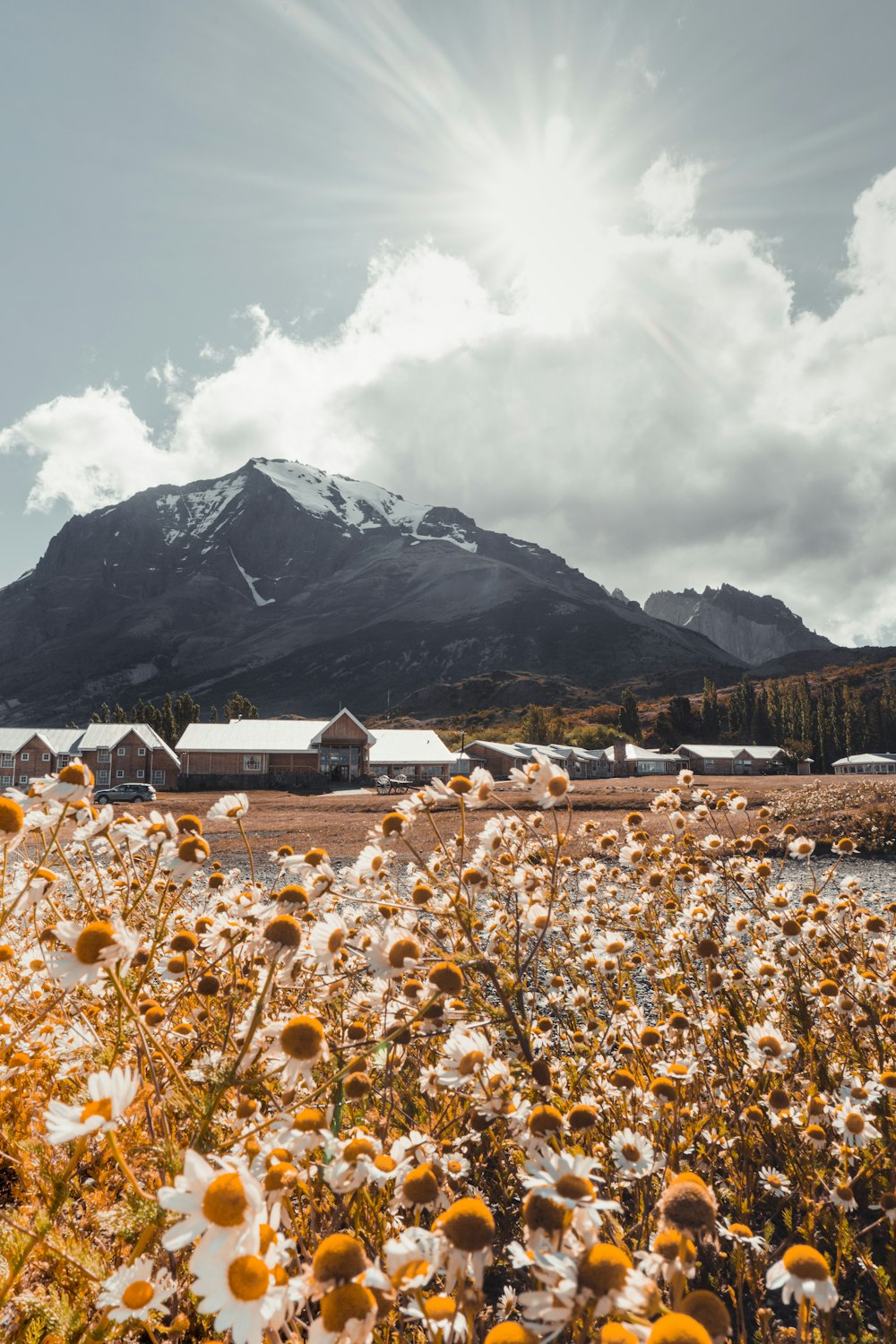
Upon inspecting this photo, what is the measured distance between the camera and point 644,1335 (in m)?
1.16

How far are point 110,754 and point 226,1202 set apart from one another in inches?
2870

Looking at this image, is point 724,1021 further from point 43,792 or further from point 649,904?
point 43,792

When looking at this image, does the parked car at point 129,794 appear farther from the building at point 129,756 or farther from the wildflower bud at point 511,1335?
the wildflower bud at point 511,1335

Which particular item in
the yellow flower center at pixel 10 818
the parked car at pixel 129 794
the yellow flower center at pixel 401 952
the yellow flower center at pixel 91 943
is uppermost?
the yellow flower center at pixel 10 818

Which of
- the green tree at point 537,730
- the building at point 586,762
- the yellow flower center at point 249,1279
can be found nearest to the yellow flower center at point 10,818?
the yellow flower center at point 249,1279

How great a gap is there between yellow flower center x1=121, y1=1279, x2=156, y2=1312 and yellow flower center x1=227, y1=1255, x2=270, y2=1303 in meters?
0.52

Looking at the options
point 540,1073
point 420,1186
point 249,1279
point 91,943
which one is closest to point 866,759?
point 540,1073

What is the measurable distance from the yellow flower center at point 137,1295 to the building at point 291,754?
204 ft

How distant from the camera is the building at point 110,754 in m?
65.9

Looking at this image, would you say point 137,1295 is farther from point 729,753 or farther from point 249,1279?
point 729,753

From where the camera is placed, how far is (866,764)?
9381cm

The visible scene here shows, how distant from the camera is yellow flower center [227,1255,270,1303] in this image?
3.81 ft

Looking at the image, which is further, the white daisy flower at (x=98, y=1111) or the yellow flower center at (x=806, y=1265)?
the yellow flower center at (x=806, y=1265)

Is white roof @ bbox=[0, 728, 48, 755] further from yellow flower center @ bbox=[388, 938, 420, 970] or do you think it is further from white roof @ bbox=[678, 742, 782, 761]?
white roof @ bbox=[678, 742, 782, 761]
